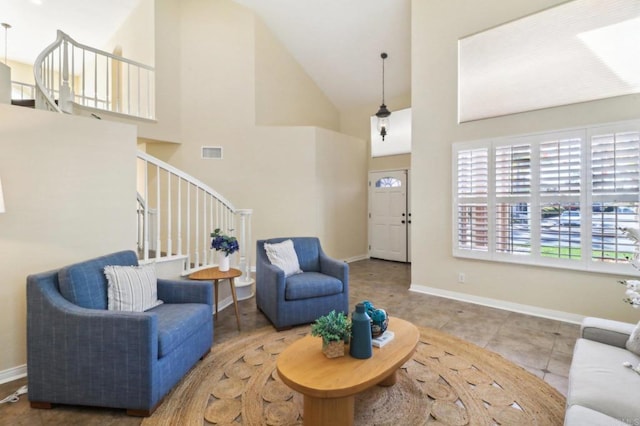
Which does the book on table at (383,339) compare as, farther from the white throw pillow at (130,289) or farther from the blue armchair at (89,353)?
the white throw pillow at (130,289)

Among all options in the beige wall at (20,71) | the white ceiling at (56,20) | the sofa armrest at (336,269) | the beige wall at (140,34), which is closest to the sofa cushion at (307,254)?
the sofa armrest at (336,269)

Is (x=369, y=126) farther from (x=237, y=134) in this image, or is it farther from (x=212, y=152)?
(x=212, y=152)

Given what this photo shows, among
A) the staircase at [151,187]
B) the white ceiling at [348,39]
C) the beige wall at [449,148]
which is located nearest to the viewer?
the beige wall at [449,148]

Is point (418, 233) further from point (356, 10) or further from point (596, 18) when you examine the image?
point (356, 10)

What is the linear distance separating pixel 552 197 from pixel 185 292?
380 cm

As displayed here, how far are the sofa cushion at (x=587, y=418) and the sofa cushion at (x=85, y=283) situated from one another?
2609 mm

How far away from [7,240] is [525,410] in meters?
3.64

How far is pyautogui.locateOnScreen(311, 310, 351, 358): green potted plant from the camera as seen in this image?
5.89 feet

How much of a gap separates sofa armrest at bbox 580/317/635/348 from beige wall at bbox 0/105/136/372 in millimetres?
3587

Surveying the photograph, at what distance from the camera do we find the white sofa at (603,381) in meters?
1.24

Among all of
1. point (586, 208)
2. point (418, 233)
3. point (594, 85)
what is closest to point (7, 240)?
point (418, 233)

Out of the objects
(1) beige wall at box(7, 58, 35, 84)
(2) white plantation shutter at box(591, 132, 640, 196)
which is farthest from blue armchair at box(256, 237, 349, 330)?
(1) beige wall at box(7, 58, 35, 84)

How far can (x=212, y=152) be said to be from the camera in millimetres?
5809

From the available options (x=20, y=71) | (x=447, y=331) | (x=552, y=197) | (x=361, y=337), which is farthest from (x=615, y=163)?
(x=20, y=71)
